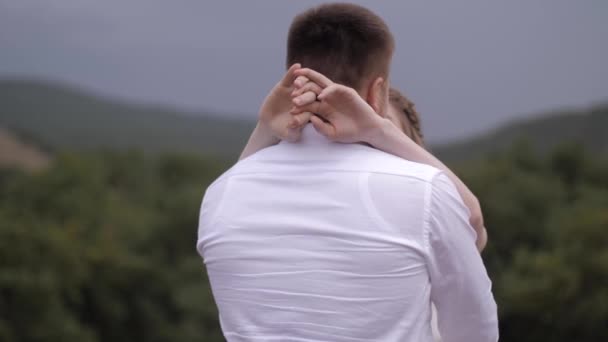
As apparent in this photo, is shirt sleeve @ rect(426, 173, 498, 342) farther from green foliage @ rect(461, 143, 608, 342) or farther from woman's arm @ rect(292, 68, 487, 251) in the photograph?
green foliage @ rect(461, 143, 608, 342)

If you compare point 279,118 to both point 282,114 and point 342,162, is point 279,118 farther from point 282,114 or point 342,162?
point 342,162

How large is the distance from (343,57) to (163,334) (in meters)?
16.3

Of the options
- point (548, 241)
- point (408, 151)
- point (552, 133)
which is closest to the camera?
point (408, 151)

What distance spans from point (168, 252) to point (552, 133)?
893 centimetres

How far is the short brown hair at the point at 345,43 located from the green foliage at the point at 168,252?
11129 millimetres

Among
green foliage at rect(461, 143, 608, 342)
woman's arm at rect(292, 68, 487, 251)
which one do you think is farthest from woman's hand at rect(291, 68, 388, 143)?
green foliage at rect(461, 143, 608, 342)

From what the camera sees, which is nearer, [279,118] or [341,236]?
[341,236]

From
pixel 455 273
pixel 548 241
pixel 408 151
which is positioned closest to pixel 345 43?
pixel 408 151

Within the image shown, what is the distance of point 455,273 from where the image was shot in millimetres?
1516

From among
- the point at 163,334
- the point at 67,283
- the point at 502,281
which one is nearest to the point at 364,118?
the point at 502,281

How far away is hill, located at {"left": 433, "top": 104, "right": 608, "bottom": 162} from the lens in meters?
17.5

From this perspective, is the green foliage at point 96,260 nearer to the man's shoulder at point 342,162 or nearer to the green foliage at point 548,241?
the green foliage at point 548,241

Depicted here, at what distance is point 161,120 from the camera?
24.3 m

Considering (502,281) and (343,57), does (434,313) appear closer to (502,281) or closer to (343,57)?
(343,57)
